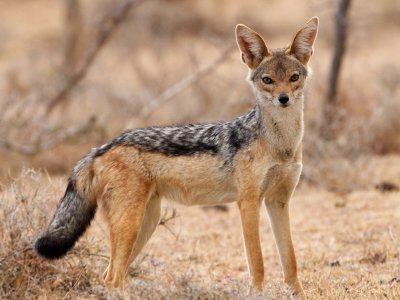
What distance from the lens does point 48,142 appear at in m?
12.2

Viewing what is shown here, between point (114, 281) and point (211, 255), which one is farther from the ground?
point (114, 281)

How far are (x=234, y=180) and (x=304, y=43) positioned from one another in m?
1.23

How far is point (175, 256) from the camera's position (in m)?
8.06

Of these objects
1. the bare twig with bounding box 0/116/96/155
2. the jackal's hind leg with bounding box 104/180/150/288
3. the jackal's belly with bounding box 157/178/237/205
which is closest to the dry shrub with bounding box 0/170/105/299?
the jackal's hind leg with bounding box 104/180/150/288

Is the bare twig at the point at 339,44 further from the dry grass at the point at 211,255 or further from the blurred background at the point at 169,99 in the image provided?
the dry grass at the point at 211,255

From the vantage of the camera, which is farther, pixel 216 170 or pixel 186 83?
pixel 186 83

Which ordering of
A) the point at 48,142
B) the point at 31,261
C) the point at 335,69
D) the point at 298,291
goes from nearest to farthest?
the point at 298,291 < the point at 31,261 < the point at 48,142 < the point at 335,69

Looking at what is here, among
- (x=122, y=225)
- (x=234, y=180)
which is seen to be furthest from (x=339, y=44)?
(x=122, y=225)

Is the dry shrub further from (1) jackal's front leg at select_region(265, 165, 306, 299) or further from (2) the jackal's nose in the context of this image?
(2) the jackal's nose

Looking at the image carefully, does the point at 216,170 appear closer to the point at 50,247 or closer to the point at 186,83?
the point at 50,247

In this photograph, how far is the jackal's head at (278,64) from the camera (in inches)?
247

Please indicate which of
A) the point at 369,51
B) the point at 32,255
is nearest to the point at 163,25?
the point at 369,51

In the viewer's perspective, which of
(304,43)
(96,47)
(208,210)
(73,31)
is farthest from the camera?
(73,31)

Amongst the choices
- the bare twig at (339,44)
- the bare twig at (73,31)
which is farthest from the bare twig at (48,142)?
the bare twig at (73,31)
